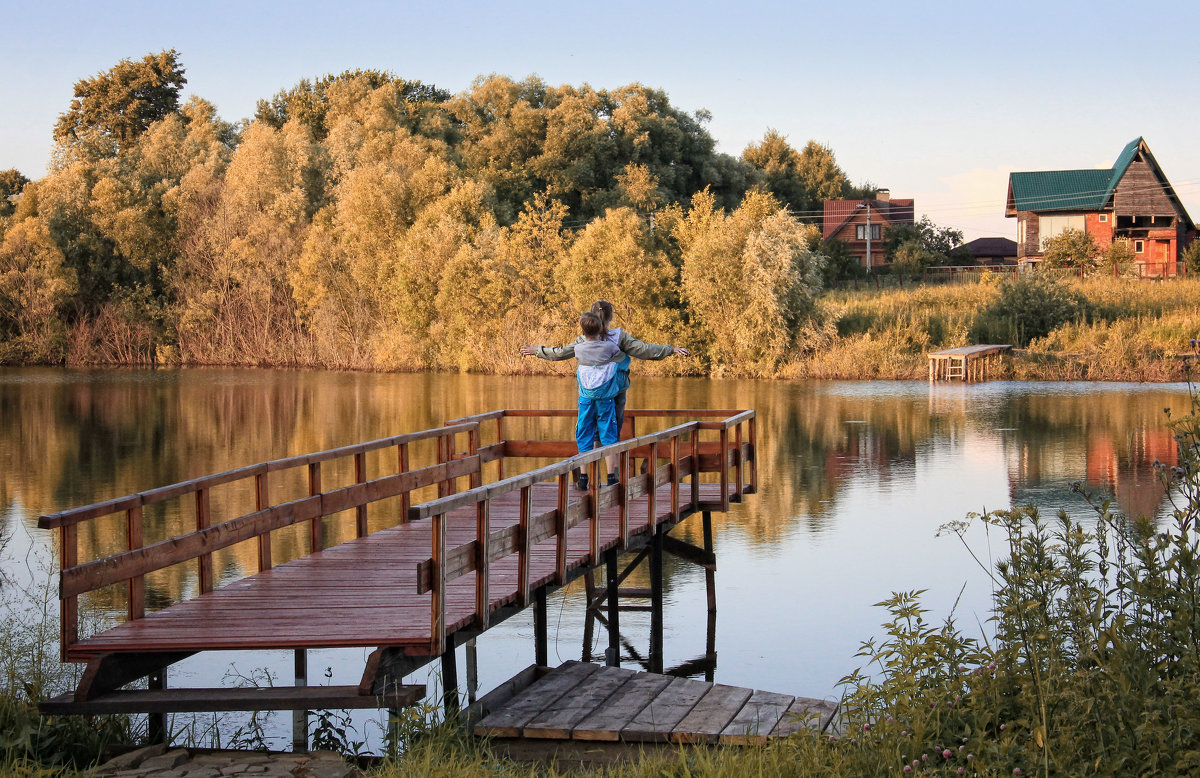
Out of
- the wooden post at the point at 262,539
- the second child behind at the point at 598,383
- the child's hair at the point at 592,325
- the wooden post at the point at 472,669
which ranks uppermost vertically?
A: the child's hair at the point at 592,325

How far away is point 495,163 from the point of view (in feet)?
195

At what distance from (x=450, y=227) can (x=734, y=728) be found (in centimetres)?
4476

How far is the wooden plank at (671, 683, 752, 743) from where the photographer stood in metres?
6.59

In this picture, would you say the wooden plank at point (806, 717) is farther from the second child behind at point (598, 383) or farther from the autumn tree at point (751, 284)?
the autumn tree at point (751, 284)

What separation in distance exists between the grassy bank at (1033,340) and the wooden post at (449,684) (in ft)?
112

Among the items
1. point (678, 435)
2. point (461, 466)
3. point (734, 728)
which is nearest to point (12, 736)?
point (734, 728)

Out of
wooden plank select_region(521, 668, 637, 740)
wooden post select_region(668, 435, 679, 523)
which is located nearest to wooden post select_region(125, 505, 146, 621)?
wooden plank select_region(521, 668, 637, 740)

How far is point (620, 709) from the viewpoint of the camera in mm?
7051

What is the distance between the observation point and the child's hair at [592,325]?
10.6 m

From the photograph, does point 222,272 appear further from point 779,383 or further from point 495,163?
point 779,383

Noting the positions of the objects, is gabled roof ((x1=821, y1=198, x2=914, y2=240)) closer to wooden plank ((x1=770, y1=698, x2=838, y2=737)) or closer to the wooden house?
the wooden house

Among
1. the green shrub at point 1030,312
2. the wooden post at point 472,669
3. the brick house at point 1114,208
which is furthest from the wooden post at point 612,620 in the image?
the brick house at point 1114,208

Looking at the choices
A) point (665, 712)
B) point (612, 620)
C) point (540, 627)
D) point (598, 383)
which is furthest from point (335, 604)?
point (598, 383)

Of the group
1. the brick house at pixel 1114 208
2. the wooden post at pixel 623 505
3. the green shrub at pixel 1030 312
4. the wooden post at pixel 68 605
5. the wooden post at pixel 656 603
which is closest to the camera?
the wooden post at pixel 68 605
